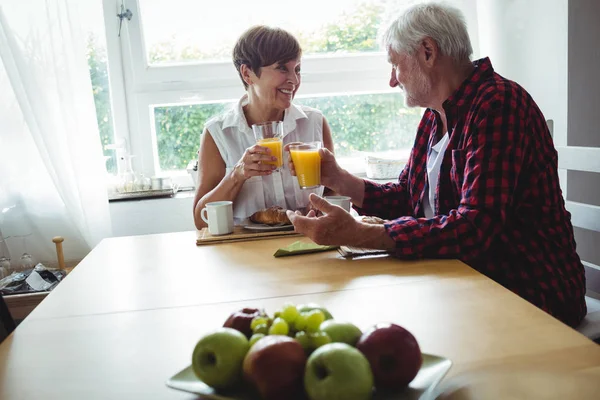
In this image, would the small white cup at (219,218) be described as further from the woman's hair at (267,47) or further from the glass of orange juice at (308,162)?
the woman's hair at (267,47)

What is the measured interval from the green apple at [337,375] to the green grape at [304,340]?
1.7 inches

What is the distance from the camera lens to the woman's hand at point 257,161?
6.03ft

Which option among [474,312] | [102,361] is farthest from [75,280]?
[474,312]

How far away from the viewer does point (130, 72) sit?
301 cm

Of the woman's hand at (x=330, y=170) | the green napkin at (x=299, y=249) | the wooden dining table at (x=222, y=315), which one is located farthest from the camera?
the woman's hand at (x=330, y=170)

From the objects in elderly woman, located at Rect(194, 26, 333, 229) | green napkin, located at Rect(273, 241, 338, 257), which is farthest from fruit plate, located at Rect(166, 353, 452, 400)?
elderly woman, located at Rect(194, 26, 333, 229)

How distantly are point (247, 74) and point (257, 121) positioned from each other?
185 millimetres

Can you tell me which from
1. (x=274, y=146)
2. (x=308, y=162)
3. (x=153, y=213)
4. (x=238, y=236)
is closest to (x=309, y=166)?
(x=308, y=162)

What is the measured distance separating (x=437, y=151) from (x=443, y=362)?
1096 mm

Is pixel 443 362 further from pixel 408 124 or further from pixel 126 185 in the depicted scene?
pixel 408 124

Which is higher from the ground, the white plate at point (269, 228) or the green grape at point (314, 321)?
the green grape at point (314, 321)

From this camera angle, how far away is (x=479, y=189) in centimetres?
137

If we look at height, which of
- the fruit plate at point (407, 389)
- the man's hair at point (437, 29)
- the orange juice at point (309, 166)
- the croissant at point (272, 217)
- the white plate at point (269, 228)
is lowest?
the white plate at point (269, 228)

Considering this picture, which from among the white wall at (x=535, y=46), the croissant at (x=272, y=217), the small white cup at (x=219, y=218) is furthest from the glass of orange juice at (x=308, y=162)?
the white wall at (x=535, y=46)
